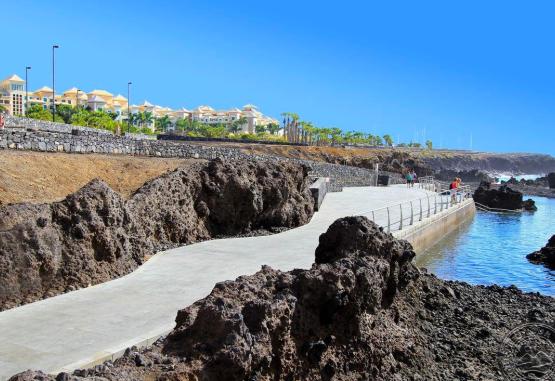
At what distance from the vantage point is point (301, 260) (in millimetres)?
13484

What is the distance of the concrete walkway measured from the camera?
6.95 m

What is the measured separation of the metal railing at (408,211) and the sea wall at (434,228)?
0.28 metres

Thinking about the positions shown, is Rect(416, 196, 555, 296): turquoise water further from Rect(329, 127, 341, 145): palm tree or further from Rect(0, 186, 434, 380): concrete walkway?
Rect(329, 127, 341, 145): palm tree

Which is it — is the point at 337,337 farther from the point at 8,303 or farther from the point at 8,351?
the point at 8,303

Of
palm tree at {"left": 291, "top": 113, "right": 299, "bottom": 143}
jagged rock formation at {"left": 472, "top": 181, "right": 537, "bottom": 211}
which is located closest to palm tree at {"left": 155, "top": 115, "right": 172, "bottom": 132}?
palm tree at {"left": 291, "top": 113, "right": 299, "bottom": 143}

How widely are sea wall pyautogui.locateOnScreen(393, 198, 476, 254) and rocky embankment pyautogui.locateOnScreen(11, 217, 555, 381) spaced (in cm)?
950

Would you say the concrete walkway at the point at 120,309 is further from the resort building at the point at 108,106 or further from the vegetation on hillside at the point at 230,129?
the vegetation on hillside at the point at 230,129

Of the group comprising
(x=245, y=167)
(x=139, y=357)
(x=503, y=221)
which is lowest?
(x=503, y=221)

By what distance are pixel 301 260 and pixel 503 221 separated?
33.2m

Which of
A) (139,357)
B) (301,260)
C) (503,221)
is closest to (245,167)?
(301,260)

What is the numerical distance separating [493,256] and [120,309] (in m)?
20.3

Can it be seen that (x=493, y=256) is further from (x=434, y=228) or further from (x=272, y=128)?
(x=272, y=128)

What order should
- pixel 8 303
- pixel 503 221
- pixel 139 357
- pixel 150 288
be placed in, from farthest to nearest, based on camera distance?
pixel 503 221 → pixel 150 288 → pixel 8 303 → pixel 139 357

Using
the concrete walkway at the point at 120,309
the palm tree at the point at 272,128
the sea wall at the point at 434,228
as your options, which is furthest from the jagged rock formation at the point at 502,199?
the palm tree at the point at 272,128
